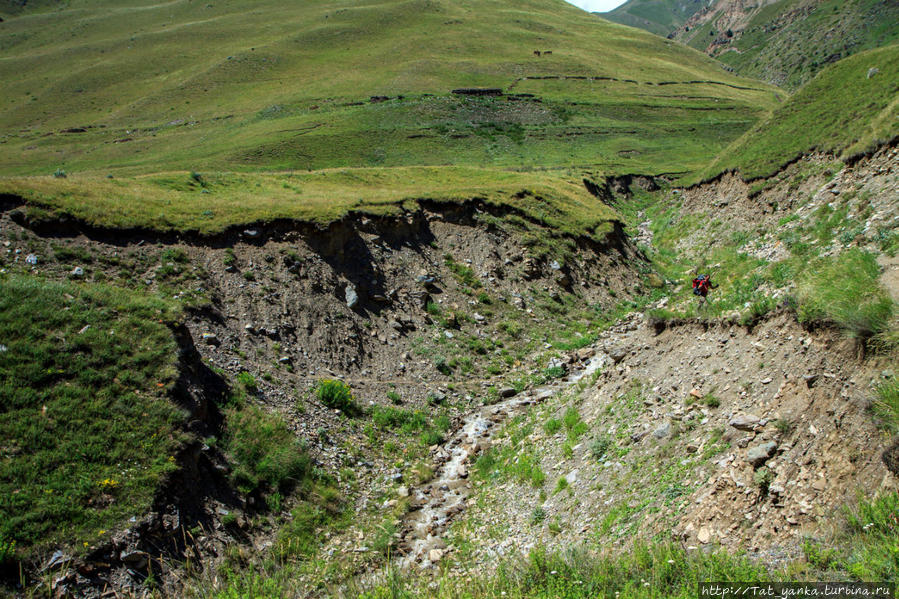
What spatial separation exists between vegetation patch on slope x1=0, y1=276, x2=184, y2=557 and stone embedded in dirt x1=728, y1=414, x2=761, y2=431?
487 inches

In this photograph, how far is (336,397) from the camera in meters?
16.0

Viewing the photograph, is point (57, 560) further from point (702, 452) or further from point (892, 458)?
point (892, 458)

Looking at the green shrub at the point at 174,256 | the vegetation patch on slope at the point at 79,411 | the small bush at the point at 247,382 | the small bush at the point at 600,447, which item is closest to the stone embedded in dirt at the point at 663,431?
the small bush at the point at 600,447

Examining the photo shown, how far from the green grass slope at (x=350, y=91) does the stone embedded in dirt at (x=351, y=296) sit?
51.3m

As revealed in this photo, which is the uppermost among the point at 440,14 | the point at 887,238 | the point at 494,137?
the point at 440,14

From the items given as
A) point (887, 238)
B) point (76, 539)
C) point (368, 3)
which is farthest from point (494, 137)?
point (368, 3)

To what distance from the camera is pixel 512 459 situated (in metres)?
13.5

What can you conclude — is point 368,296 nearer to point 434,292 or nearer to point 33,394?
point 434,292

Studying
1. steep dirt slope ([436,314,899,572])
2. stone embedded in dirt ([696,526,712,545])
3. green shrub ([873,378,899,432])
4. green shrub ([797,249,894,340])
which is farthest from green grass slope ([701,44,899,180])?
stone embedded in dirt ([696,526,712,545])

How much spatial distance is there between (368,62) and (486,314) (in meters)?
123

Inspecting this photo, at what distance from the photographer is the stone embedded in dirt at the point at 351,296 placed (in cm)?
2078

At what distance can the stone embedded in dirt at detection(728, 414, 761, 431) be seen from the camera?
843cm

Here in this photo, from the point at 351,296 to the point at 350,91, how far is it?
96760 millimetres

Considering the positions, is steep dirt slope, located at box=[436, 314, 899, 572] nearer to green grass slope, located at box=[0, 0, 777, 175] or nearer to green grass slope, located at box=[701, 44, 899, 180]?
green grass slope, located at box=[701, 44, 899, 180]
